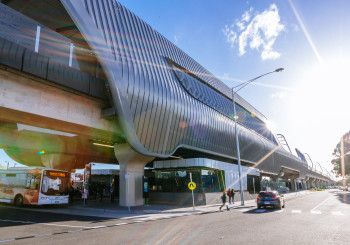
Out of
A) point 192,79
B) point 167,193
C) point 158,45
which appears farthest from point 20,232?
point 192,79

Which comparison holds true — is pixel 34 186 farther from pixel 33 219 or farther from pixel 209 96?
pixel 209 96

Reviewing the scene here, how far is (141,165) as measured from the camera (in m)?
28.2

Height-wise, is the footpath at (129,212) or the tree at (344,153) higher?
the tree at (344,153)

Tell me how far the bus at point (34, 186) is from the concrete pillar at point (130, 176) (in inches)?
181

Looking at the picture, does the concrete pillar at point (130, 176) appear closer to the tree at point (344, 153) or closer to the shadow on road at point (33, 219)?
the shadow on road at point (33, 219)

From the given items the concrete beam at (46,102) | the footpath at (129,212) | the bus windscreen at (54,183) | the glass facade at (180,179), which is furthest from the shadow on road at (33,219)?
the glass facade at (180,179)

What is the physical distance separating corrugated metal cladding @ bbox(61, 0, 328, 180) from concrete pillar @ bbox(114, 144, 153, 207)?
61.4 inches

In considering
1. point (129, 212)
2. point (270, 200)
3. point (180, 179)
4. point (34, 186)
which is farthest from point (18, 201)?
point (270, 200)

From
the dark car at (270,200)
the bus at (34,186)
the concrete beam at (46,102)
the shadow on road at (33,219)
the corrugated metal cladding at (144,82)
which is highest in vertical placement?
Answer: the corrugated metal cladding at (144,82)

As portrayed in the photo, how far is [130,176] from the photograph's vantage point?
2686 cm

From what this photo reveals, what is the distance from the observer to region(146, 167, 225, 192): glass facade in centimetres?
3073

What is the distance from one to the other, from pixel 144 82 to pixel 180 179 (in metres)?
11.0

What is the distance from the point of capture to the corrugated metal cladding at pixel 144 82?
22266 millimetres

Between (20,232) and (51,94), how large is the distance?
Result: 9702 millimetres
